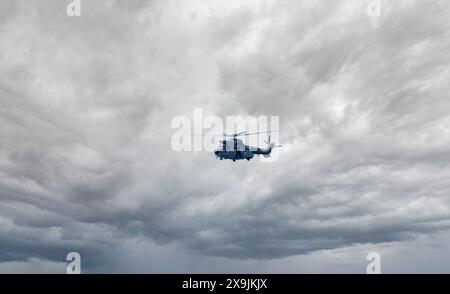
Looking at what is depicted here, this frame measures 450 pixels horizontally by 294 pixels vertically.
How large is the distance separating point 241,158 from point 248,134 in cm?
1271

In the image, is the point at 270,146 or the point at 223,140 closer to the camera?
the point at 223,140

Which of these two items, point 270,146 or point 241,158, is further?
point 270,146

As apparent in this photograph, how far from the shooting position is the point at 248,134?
174250 mm

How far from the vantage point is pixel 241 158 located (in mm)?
176750

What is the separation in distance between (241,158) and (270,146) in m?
21.7
